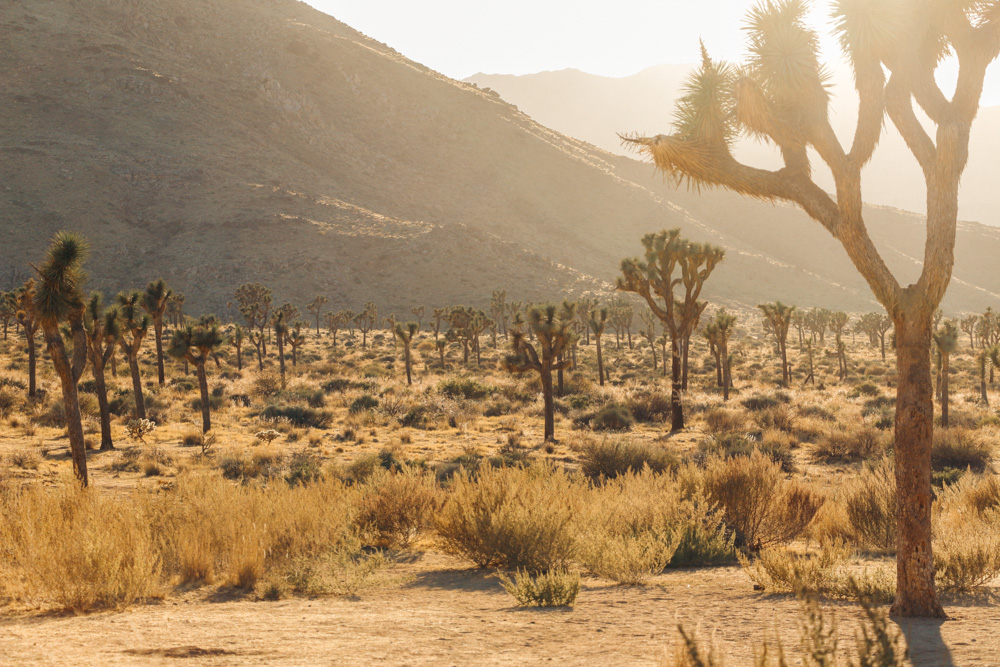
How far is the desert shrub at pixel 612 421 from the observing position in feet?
96.7

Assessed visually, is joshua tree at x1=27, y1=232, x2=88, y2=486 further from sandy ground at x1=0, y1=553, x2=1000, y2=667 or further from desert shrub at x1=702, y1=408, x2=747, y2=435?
desert shrub at x1=702, y1=408, x2=747, y2=435

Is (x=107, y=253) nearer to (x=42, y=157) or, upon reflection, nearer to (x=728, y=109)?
(x=42, y=157)

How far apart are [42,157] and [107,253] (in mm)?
22782

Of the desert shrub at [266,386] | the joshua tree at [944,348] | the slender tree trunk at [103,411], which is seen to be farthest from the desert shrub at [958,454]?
the desert shrub at [266,386]

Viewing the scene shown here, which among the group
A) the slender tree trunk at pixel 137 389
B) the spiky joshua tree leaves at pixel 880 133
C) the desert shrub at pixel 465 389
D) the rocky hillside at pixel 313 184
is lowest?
the desert shrub at pixel 465 389

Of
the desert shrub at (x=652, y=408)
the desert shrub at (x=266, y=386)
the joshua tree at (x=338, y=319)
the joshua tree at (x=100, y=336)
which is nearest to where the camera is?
the joshua tree at (x=100, y=336)

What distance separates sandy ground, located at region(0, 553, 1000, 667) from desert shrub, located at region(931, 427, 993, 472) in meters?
14.3

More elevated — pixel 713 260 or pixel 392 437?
pixel 713 260

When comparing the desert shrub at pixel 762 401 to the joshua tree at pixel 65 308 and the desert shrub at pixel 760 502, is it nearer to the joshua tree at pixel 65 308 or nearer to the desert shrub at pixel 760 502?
the desert shrub at pixel 760 502

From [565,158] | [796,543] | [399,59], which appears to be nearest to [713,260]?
[796,543]

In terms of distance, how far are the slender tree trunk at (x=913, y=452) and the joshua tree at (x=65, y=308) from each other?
14.2 m

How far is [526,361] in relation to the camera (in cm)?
2753

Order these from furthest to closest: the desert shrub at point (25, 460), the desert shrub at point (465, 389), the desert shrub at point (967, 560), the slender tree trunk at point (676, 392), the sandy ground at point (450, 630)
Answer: the desert shrub at point (465, 389) → the slender tree trunk at point (676, 392) → the desert shrub at point (25, 460) → the desert shrub at point (967, 560) → the sandy ground at point (450, 630)

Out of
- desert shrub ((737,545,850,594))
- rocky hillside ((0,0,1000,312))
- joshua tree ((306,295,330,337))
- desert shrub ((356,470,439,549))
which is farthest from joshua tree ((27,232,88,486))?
rocky hillside ((0,0,1000,312))
